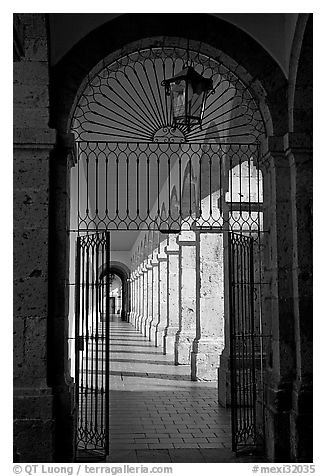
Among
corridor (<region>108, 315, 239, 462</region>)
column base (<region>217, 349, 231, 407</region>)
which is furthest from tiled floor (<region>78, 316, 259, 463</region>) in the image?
column base (<region>217, 349, 231, 407</region>)

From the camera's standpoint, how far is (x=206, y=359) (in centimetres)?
1074

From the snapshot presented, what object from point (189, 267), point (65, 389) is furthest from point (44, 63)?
point (189, 267)

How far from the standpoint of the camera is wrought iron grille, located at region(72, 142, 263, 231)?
22.0 feet

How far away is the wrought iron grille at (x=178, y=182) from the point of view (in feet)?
22.0

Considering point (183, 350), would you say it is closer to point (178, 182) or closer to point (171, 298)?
point (171, 298)

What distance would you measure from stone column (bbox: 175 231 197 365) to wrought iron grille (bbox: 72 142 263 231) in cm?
54

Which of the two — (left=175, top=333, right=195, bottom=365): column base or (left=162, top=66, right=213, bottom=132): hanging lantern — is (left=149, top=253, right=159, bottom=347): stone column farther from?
(left=162, top=66, right=213, bottom=132): hanging lantern

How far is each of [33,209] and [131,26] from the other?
2110mm

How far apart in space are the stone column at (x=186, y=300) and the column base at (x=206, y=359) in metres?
2.40

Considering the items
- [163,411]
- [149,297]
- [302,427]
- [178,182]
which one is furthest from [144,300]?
[302,427]

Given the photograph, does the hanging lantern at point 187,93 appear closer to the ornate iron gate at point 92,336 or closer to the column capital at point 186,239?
the ornate iron gate at point 92,336

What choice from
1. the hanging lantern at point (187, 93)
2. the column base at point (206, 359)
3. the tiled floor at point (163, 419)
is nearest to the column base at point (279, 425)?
the tiled floor at point (163, 419)

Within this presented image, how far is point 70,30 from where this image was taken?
5.91 meters
